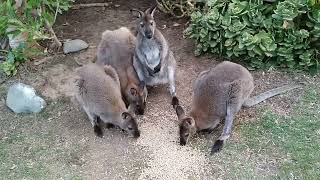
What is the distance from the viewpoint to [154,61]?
6.22 meters

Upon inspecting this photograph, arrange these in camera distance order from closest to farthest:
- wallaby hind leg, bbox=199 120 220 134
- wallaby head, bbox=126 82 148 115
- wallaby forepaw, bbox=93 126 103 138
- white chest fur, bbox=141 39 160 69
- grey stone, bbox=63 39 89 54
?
wallaby hind leg, bbox=199 120 220 134
wallaby forepaw, bbox=93 126 103 138
wallaby head, bbox=126 82 148 115
white chest fur, bbox=141 39 160 69
grey stone, bbox=63 39 89 54

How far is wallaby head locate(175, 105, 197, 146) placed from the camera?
207 inches

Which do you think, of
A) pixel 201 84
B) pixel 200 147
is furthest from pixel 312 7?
pixel 200 147

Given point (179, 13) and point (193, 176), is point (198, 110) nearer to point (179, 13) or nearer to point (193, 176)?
point (193, 176)

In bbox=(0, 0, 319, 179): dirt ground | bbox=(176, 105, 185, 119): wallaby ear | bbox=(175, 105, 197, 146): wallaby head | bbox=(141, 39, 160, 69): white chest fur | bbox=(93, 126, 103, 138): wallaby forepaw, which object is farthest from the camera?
bbox=(141, 39, 160, 69): white chest fur

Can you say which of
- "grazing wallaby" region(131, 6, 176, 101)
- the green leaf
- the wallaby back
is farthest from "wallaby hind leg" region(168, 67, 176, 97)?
the green leaf

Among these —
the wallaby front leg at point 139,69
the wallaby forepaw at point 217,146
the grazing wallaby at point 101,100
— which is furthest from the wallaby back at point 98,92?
the wallaby forepaw at point 217,146

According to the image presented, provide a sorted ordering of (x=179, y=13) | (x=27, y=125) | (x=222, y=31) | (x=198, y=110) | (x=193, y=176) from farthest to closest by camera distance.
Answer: (x=179, y=13)
(x=222, y=31)
(x=27, y=125)
(x=198, y=110)
(x=193, y=176)

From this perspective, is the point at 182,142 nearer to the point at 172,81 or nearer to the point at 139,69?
the point at 172,81

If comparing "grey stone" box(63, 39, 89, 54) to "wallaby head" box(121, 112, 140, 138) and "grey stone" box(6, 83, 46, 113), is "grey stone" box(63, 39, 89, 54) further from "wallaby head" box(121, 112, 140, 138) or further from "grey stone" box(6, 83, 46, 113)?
"wallaby head" box(121, 112, 140, 138)

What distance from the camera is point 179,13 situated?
7492 mm

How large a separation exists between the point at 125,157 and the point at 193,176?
72 cm

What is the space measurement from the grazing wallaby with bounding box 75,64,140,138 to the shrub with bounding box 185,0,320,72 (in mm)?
1434

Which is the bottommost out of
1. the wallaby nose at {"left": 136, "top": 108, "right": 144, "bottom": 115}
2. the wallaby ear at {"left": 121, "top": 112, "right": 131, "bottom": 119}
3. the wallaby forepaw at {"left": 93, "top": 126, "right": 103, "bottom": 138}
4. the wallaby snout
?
the wallaby forepaw at {"left": 93, "top": 126, "right": 103, "bottom": 138}
